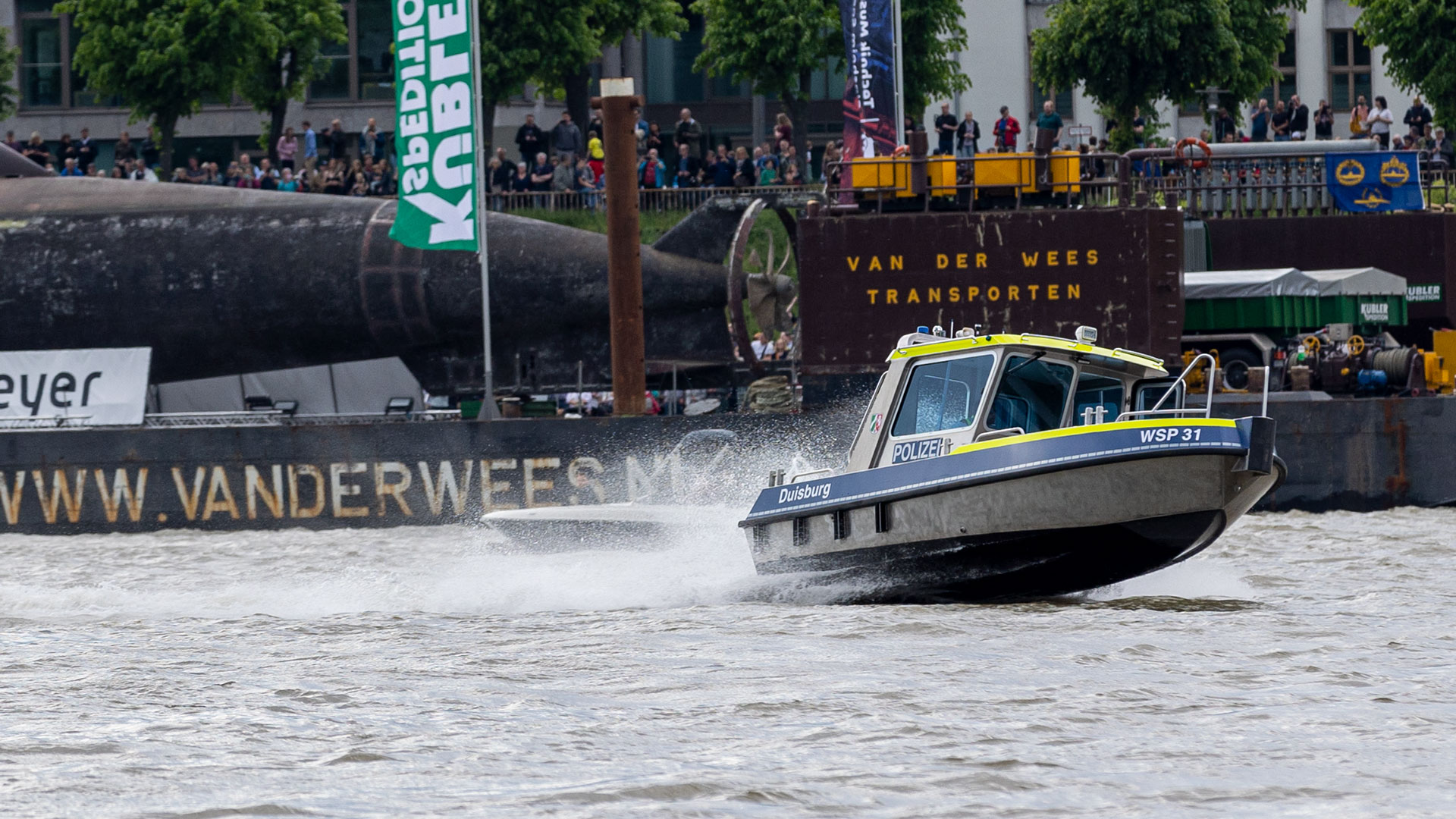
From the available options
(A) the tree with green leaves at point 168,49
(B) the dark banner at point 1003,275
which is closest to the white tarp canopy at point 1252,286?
(B) the dark banner at point 1003,275

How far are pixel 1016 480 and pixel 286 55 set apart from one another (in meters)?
38.6

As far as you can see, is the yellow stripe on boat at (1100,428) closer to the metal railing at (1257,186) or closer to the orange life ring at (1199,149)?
the orange life ring at (1199,149)

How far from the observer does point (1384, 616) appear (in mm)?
14039

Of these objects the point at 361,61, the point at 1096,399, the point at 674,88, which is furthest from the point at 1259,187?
the point at 361,61

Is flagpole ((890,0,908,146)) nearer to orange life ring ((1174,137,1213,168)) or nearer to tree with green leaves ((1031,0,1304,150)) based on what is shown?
orange life ring ((1174,137,1213,168))

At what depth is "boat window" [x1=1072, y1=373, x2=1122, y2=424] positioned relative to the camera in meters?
14.8

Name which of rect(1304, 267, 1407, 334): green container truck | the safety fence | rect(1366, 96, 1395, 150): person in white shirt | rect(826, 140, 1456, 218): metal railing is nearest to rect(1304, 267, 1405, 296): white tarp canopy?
rect(1304, 267, 1407, 334): green container truck

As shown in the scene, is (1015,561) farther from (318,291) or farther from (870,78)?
(870,78)

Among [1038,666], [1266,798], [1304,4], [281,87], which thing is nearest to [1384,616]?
[1038,666]

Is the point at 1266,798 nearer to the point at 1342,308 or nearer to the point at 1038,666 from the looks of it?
the point at 1038,666

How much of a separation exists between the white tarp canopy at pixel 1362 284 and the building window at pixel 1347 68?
24921mm

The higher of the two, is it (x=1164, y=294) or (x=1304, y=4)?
(x=1304, y=4)

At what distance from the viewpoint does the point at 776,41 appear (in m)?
45.2

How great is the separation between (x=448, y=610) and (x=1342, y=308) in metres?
18.6
